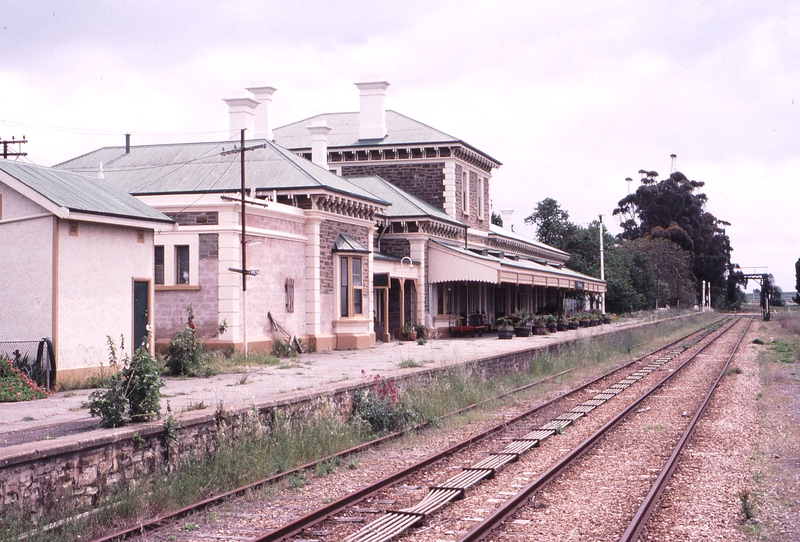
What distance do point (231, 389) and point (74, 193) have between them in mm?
4552

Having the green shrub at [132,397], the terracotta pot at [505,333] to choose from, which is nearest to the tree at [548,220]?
the terracotta pot at [505,333]

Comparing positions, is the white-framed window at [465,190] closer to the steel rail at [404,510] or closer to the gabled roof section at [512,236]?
the gabled roof section at [512,236]

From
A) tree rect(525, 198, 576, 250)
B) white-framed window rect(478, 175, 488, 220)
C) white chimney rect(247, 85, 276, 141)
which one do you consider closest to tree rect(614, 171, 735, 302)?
tree rect(525, 198, 576, 250)

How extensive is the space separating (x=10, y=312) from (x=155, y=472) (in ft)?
24.8

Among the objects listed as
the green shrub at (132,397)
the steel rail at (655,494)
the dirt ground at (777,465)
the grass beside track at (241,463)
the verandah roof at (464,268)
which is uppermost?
the verandah roof at (464,268)

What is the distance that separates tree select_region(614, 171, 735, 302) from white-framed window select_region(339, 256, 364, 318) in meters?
67.4

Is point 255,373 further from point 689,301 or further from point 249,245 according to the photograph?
point 689,301

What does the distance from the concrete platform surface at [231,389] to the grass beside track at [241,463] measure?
541mm

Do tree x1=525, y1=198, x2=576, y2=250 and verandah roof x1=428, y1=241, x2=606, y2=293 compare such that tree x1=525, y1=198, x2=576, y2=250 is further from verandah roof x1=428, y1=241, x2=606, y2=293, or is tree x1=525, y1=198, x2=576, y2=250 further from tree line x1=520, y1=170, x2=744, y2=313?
verandah roof x1=428, y1=241, x2=606, y2=293

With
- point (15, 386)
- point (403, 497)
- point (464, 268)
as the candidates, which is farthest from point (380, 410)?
point (464, 268)

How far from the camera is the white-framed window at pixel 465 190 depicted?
124ft

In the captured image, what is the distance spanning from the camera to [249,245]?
70.4 ft

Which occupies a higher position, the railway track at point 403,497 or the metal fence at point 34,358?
the metal fence at point 34,358

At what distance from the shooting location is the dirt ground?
739cm
